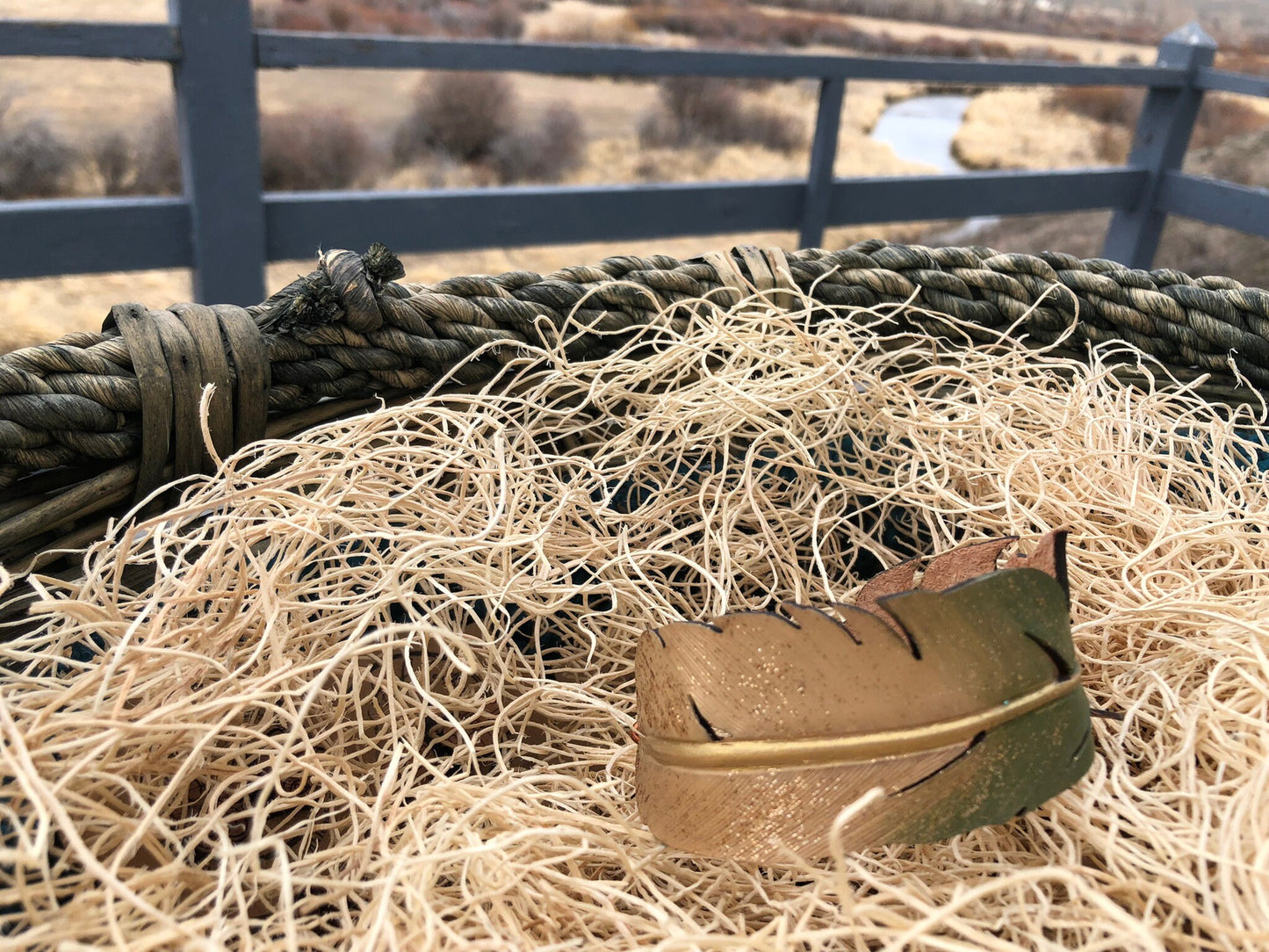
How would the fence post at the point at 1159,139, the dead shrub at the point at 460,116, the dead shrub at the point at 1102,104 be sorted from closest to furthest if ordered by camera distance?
the fence post at the point at 1159,139 < the dead shrub at the point at 460,116 < the dead shrub at the point at 1102,104

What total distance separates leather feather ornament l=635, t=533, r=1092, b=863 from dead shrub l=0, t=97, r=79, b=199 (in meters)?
2.27

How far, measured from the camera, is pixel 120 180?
2.19 metres

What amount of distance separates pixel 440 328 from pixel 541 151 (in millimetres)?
2186

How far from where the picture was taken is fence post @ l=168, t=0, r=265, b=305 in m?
1.20

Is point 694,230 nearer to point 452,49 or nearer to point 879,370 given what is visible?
point 452,49

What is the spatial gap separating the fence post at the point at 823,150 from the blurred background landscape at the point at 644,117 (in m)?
0.22

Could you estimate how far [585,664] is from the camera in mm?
418

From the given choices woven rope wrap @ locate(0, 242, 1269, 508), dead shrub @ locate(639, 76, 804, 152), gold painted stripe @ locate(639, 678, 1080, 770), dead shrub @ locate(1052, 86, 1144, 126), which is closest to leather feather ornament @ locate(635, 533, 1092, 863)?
gold painted stripe @ locate(639, 678, 1080, 770)

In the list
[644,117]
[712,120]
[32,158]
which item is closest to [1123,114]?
[712,120]

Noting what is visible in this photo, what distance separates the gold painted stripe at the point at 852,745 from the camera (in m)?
0.27

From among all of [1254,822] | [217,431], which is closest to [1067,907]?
[1254,822]

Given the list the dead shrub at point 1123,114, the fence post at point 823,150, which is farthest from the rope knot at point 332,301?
the dead shrub at point 1123,114

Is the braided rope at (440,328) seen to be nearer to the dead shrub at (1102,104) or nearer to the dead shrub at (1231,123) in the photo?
the dead shrub at (1231,123)

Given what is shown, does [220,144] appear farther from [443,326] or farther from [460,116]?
[460,116]
